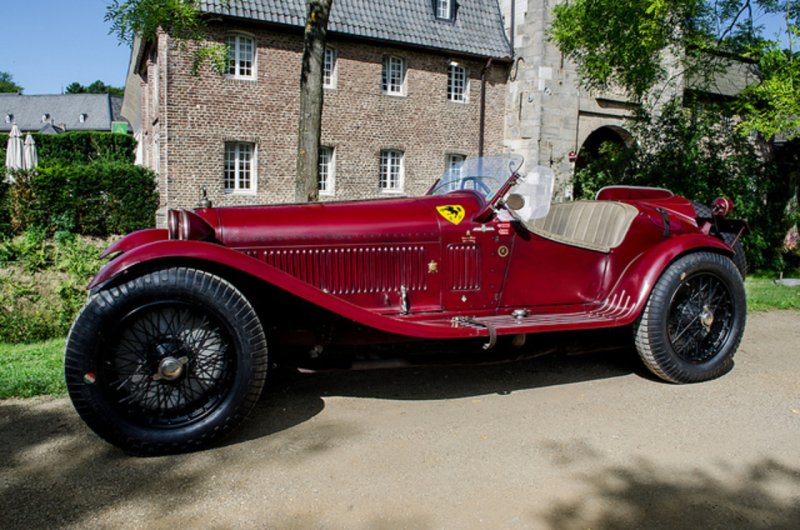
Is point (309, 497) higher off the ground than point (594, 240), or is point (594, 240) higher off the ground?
point (594, 240)

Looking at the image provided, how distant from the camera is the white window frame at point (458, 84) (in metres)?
22.2

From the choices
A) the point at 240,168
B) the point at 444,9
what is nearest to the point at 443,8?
the point at 444,9

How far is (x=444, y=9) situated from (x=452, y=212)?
1938 cm

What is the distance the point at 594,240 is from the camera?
5352 millimetres

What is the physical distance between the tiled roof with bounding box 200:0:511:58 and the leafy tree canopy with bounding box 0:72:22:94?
102 m

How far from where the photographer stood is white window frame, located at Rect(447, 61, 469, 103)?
874 inches

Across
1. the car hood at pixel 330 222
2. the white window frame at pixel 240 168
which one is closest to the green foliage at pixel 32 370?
the car hood at pixel 330 222

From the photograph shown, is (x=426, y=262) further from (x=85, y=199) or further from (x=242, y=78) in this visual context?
(x=242, y=78)

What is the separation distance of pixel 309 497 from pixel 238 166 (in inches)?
674

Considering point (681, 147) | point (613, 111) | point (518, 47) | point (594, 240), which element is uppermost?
point (518, 47)

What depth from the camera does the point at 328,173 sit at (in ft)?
67.1

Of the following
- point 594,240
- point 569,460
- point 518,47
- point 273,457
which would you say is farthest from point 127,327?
point 518,47

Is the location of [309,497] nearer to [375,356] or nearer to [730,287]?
[375,356]

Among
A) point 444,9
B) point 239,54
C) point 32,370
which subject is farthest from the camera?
point 444,9
